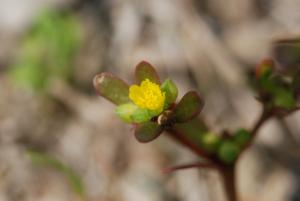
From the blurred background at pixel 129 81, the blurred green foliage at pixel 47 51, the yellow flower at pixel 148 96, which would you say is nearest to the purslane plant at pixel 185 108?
the yellow flower at pixel 148 96

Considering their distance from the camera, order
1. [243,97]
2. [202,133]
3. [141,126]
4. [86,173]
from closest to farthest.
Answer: [141,126] < [202,133] < [86,173] < [243,97]

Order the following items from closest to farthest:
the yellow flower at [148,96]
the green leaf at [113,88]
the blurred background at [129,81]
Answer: the yellow flower at [148,96] → the green leaf at [113,88] → the blurred background at [129,81]

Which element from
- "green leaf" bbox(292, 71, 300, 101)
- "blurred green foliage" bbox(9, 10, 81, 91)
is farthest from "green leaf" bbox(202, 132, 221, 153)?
"blurred green foliage" bbox(9, 10, 81, 91)

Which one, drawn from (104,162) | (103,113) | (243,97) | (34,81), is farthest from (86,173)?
(243,97)

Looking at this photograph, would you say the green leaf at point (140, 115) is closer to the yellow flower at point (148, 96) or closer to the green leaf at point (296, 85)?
the yellow flower at point (148, 96)

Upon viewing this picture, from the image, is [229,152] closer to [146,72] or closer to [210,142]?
[210,142]

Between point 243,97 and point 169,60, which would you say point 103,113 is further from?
point 243,97
